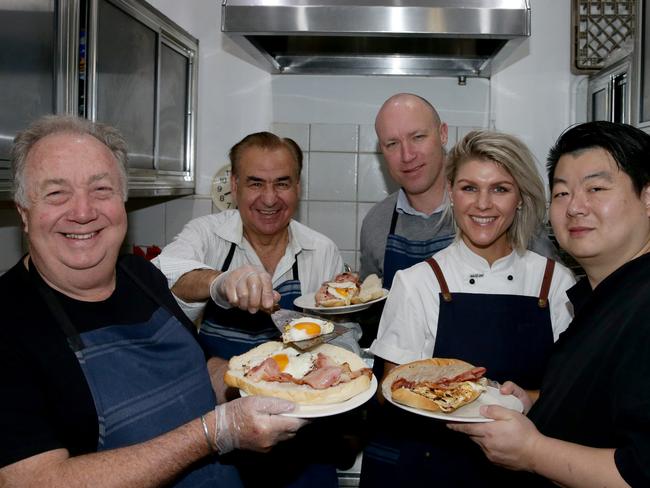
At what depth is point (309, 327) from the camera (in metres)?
1.49

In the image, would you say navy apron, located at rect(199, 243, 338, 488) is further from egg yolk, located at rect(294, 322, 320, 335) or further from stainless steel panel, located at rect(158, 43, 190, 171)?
stainless steel panel, located at rect(158, 43, 190, 171)

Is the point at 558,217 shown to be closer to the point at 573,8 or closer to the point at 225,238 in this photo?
the point at 225,238

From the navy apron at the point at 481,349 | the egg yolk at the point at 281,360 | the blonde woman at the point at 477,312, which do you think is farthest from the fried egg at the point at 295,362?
the navy apron at the point at 481,349

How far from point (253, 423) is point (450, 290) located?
80cm

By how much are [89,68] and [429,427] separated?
167 cm

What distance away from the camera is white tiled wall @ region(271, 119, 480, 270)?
3.40 meters

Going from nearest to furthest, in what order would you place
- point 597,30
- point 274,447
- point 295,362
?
point 295,362, point 274,447, point 597,30

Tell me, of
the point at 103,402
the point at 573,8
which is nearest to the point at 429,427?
the point at 103,402

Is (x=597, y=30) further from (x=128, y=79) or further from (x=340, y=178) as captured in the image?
(x=128, y=79)

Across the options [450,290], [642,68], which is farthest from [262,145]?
[642,68]

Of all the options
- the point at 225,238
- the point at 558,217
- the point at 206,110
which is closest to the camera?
the point at 558,217

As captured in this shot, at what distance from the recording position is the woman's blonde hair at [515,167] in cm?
174

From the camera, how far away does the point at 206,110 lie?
135 inches

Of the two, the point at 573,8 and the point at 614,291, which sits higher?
the point at 573,8
